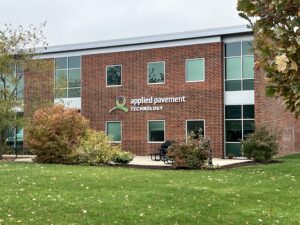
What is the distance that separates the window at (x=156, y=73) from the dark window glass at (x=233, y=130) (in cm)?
459

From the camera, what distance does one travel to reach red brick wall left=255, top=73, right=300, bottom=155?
28031mm

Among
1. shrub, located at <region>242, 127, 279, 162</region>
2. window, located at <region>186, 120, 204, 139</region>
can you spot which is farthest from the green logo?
shrub, located at <region>242, 127, 279, 162</region>

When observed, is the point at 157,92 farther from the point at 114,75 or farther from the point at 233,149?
the point at 233,149

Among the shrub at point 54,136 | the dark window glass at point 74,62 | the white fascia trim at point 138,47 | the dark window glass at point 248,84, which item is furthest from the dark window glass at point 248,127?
the dark window glass at point 74,62

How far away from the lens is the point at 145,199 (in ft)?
36.2

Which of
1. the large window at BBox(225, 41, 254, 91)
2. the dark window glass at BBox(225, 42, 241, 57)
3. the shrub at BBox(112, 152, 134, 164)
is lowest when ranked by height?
the shrub at BBox(112, 152, 134, 164)

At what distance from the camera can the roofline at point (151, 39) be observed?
28.4 metres

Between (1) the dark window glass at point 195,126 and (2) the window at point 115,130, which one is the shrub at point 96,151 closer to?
(1) the dark window glass at point 195,126

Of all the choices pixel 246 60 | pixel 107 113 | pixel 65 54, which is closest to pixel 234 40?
pixel 246 60

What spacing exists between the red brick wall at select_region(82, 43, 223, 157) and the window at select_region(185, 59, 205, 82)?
0.76 ft

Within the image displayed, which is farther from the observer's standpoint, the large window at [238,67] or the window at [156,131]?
the window at [156,131]

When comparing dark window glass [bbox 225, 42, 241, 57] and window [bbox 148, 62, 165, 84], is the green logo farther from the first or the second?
dark window glass [bbox 225, 42, 241, 57]

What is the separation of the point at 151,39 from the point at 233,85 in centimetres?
553

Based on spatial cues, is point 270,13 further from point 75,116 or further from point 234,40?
point 234,40
